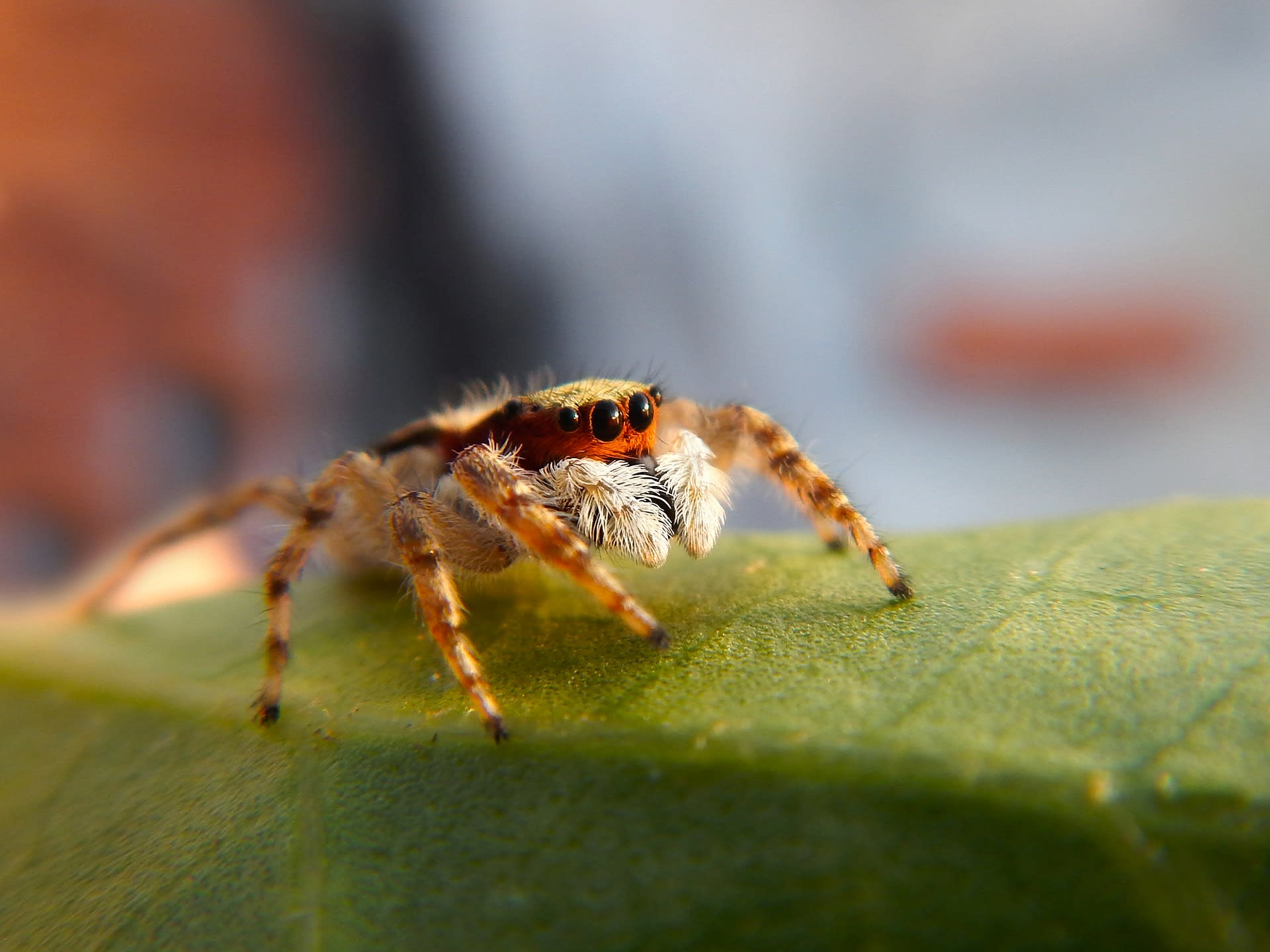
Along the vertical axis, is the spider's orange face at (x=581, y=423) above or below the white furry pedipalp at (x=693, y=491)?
above

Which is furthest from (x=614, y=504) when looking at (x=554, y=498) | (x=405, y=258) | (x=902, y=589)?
(x=405, y=258)

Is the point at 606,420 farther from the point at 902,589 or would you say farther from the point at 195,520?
the point at 195,520

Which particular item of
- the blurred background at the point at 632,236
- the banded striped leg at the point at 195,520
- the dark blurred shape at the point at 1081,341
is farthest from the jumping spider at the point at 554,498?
the dark blurred shape at the point at 1081,341

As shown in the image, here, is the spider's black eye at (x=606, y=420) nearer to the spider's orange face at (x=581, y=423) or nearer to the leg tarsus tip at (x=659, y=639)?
the spider's orange face at (x=581, y=423)

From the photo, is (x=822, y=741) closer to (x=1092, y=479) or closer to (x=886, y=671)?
(x=886, y=671)

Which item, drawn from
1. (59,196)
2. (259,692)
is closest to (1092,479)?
(259,692)

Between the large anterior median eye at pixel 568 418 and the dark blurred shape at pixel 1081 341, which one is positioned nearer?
the large anterior median eye at pixel 568 418

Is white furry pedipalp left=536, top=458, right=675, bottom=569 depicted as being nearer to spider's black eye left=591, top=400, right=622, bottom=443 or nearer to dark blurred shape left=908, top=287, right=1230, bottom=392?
spider's black eye left=591, top=400, right=622, bottom=443
